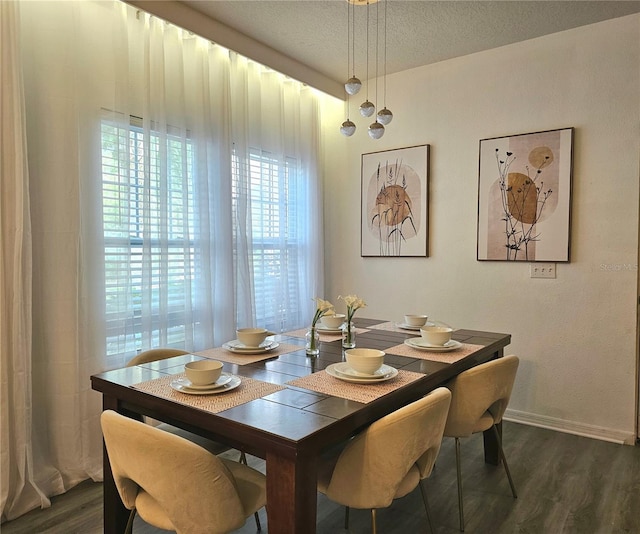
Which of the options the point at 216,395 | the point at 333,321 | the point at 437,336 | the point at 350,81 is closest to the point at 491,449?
the point at 437,336

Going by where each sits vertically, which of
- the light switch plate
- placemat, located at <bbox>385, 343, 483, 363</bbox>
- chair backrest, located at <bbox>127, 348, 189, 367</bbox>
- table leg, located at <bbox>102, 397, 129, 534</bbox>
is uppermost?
the light switch plate

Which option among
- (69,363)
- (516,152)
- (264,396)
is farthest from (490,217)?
(69,363)

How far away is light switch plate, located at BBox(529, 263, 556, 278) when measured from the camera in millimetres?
3264

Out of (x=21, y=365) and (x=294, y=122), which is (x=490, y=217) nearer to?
(x=294, y=122)

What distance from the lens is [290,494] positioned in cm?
130

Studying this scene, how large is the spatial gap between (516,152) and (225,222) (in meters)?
2.20

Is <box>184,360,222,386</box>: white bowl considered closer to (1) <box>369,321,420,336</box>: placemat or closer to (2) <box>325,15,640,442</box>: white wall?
(1) <box>369,321,420,336</box>: placemat

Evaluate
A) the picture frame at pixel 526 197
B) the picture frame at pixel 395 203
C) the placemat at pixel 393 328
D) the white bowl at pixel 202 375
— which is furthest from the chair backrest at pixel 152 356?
the picture frame at pixel 526 197

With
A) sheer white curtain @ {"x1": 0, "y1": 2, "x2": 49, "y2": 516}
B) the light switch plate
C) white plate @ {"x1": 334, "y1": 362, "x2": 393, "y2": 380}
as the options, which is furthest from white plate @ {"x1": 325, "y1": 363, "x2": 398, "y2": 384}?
the light switch plate

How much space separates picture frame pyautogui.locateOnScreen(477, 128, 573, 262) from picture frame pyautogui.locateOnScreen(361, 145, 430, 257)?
19.0 inches

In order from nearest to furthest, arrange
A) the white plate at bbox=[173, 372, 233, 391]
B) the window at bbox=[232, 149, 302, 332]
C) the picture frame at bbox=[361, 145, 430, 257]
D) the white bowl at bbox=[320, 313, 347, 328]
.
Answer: the white plate at bbox=[173, 372, 233, 391]
the white bowl at bbox=[320, 313, 347, 328]
the window at bbox=[232, 149, 302, 332]
the picture frame at bbox=[361, 145, 430, 257]

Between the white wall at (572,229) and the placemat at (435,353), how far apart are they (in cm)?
129

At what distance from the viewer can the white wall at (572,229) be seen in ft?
9.91

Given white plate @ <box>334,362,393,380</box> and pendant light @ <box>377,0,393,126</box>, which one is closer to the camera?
white plate @ <box>334,362,393,380</box>
